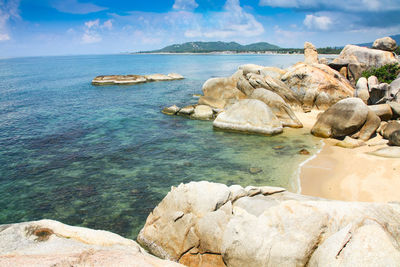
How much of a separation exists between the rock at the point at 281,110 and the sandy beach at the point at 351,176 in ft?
18.5

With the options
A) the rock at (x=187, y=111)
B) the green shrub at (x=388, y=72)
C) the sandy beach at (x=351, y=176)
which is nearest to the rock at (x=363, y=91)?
the green shrub at (x=388, y=72)

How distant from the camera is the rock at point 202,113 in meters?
25.7

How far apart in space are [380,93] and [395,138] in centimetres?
843

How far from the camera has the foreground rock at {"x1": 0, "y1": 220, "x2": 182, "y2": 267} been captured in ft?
15.8

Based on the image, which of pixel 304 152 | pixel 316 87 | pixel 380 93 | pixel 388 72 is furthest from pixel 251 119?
pixel 388 72

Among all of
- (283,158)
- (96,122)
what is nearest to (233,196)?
(283,158)

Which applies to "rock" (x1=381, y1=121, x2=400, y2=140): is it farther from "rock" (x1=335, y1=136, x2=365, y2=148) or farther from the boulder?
the boulder

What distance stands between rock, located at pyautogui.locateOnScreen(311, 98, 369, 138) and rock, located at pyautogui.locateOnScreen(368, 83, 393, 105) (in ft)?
17.6

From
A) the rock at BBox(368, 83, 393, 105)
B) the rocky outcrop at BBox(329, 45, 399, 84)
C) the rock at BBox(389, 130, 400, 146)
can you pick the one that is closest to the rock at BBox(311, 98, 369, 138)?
the rock at BBox(389, 130, 400, 146)

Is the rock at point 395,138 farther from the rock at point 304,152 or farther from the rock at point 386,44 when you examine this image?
the rock at point 386,44

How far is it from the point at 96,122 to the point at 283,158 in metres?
18.2

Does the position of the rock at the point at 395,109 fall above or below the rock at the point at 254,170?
above

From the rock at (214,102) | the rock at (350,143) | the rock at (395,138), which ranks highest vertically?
the rock at (214,102)

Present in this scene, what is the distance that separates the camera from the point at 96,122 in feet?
82.4
